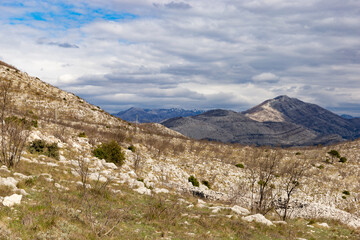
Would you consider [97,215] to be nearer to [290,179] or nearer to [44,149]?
[44,149]

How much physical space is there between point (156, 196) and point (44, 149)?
41.5ft

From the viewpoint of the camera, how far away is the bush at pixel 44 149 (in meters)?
25.3

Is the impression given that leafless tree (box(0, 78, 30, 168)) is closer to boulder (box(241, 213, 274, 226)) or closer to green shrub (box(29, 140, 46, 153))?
green shrub (box(29, 140, 46, 153))

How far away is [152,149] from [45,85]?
1928 inches

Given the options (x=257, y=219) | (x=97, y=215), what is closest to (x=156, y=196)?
(x=257, y=219)

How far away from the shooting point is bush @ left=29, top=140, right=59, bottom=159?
83.1 feet

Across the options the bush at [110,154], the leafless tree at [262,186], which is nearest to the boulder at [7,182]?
the bush at [110,154]

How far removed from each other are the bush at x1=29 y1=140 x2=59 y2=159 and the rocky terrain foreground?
106mm

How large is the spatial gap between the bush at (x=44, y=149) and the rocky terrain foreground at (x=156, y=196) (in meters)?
0.11

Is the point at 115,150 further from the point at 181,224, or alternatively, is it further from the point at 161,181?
the point at 181,224

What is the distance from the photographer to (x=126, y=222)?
13.4 m

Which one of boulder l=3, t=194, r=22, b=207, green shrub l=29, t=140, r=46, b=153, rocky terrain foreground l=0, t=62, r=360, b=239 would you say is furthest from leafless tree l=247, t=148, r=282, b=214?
green shrub l=29, t=140, r=46, b=153

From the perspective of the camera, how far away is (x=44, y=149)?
25.8 m

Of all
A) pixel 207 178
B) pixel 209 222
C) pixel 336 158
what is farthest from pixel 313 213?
pixel 336 158
